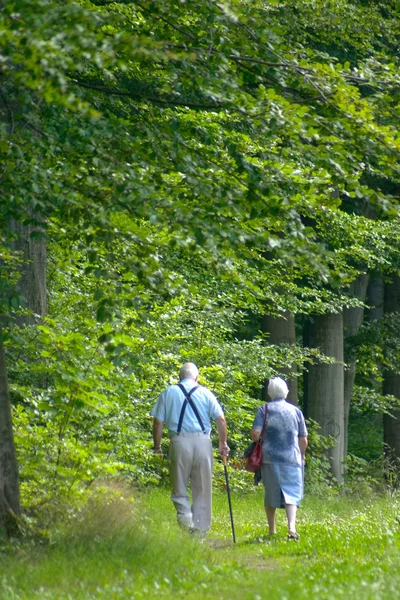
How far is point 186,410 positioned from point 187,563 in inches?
98.6

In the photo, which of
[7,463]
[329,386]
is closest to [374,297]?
[329,386]

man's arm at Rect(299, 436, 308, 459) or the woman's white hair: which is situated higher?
→ the woman's white hair

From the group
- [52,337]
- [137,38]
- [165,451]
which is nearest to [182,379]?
[52,337]

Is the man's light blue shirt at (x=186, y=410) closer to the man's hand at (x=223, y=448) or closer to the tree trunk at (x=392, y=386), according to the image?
the man's hand at (x=223, y=448)

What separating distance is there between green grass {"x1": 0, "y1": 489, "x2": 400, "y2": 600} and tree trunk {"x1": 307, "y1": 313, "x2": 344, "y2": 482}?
34.5 ft

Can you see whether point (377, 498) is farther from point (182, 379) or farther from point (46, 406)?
point (46, 406)

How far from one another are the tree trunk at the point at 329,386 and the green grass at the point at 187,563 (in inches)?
414

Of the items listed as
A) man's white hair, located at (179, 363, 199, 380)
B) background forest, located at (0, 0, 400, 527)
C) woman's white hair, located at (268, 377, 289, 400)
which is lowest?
woman's white hair, located at (268, 377, 289, 400)

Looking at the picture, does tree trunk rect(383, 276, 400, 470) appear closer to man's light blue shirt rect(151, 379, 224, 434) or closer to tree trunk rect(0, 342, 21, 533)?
man's light blue shirt rect(151, 379, 224, 434)

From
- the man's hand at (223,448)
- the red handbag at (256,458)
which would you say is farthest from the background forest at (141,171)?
the red handbag at (256,458)

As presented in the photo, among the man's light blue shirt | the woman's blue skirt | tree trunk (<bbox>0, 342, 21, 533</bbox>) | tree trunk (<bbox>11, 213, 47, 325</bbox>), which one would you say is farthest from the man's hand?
tree trunk (<bbox>11, 213, 47, 325</bbox>)

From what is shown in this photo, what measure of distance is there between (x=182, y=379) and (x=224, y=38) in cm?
373

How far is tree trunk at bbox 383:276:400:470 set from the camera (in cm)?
2480

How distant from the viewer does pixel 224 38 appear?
9086 millimetres
